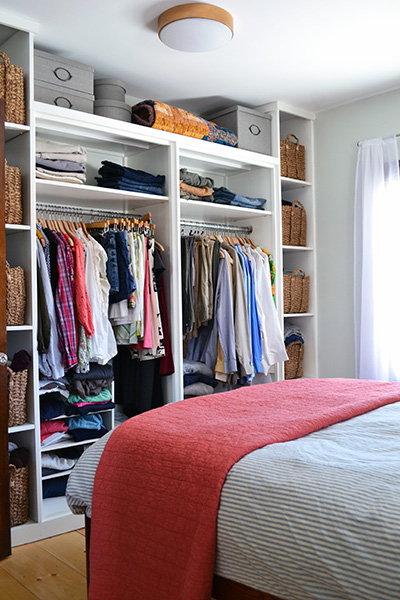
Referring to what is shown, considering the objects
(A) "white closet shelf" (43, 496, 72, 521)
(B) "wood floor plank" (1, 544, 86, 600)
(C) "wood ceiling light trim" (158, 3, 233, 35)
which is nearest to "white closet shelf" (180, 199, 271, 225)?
(C) "wood ceiling light trim" (158, 3, 233, 35)

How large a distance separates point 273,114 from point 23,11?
2040mm

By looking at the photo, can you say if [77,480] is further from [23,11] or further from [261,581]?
[23,11]

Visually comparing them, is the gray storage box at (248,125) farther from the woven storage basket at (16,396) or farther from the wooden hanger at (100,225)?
the woven storage basket at (16,396)

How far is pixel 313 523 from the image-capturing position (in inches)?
54.7

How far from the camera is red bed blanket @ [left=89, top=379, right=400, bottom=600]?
157 centimetres

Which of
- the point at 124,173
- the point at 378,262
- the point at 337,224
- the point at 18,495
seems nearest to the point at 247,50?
the point at 124,173

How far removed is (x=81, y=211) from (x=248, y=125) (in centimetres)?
140

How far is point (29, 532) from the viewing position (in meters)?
2.96

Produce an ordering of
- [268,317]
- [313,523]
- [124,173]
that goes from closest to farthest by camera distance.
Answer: [313,523] < [124,173] < [268,317]

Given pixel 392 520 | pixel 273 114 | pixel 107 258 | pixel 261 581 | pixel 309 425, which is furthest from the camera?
pixel 273 114

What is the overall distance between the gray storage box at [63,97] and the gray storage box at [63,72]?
22 mm

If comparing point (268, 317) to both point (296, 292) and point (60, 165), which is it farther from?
point (60, 165)

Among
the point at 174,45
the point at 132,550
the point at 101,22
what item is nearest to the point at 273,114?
the point at 174,45

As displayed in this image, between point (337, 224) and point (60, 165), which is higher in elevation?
point (60, 165)
